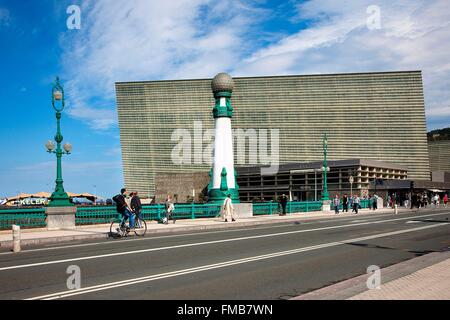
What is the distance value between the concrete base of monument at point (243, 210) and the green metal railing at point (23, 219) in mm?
14103

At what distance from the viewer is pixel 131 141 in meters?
164

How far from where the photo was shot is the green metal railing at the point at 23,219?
840 inches

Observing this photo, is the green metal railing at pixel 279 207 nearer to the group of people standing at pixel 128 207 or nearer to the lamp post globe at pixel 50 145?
the lamp post globe at pixel 50 145

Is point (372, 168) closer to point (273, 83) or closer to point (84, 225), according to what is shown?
point (273, 83)

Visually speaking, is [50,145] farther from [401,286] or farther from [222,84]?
[401,286]

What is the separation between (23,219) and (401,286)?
18033 millimetres

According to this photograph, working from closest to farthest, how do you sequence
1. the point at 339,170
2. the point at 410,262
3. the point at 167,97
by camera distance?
the point at 410,262 → the point at 339,170 → the point at 167,97

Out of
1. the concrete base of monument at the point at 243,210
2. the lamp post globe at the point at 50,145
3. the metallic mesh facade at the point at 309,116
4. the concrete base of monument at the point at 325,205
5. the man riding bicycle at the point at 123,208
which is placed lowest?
the concrete base of monument at the point at 325,205

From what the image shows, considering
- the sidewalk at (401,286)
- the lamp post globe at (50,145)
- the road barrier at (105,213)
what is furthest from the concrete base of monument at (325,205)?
the sidewalk at (401,286)

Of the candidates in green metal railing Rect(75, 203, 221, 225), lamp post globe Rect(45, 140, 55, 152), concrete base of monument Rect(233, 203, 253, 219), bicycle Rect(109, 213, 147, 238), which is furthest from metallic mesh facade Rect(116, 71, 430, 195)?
bicycle Rect(109, 213, 147, 238)

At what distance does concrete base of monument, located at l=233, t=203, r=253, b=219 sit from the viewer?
110 ft

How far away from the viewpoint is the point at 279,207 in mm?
38875
